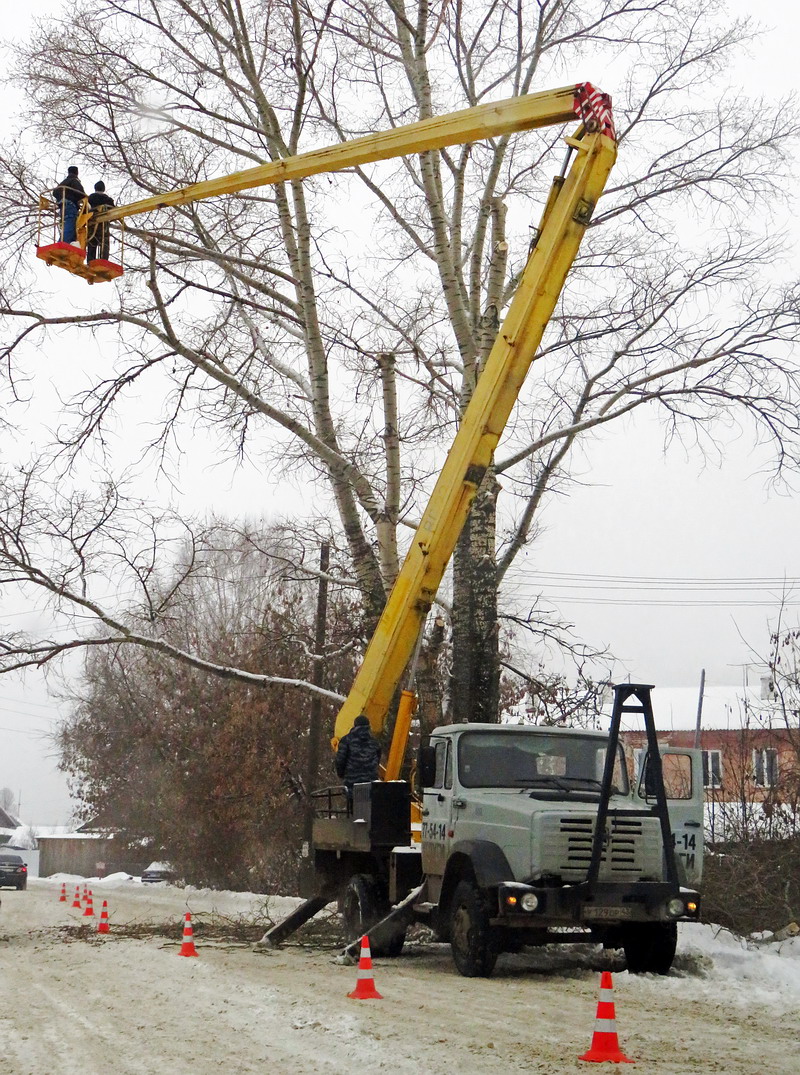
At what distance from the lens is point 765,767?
1480cm

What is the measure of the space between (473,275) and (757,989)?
11718 millimetres

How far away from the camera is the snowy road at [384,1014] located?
6.82 metres

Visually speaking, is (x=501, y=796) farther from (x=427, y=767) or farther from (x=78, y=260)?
(x=78, y=260)

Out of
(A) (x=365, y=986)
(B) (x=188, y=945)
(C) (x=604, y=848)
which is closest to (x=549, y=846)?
(C) (x=604, y=848)

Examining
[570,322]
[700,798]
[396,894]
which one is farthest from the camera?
[570,322]

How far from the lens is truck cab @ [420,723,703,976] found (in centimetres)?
999

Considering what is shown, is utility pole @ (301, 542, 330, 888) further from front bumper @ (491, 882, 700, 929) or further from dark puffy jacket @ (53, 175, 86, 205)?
front bumper @ (491, 882, 700, 929)

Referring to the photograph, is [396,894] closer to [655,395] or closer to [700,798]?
[700,798]

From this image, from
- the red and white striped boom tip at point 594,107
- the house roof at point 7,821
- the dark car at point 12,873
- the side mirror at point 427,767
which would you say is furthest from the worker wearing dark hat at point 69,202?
the house roof at point 7,821

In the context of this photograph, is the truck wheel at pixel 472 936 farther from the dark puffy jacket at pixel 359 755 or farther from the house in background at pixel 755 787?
the house in background at pixel 755 787

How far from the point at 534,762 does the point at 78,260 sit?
6921 mm

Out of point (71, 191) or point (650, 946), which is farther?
point (71, 191)

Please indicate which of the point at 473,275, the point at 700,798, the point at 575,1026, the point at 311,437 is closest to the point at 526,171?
the point at 473,275

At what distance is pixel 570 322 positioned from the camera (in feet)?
58.2
